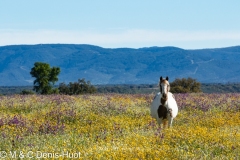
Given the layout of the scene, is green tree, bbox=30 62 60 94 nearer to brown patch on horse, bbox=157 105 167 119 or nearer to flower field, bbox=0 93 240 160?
flower field, bbox=0 93 240 160

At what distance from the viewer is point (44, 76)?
265 feet

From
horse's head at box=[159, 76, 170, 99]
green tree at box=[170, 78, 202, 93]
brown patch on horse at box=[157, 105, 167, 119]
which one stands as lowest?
green tree at box=[170, 78, 202, 93]

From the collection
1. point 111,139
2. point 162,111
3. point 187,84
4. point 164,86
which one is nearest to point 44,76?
point 187,84

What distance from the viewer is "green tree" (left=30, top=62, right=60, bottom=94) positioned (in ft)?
262

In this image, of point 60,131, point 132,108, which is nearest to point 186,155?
point 60,131

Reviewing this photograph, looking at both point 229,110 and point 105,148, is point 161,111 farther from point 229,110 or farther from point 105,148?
point 229,110

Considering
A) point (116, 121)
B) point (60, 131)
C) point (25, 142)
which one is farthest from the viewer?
point (116, 121)

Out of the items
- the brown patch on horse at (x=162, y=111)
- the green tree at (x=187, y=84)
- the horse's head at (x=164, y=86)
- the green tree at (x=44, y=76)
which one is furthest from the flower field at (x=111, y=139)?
the green tree at (x=44, y=76)

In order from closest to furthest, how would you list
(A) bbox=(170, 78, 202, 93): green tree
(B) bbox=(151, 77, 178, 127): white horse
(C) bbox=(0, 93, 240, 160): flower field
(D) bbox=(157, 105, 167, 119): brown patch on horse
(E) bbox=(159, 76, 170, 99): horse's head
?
(C) bbox=(0, 93, 240, 160): flower field < (E) bbox=(159, 76, 170, 99): horse's head < (B) bbox=(151, 77, 178, 127): white horse < (D) bbox=(157, 105, 167, 119): brown patch on horse < (A) bbox=(170, 78, 202, 93): green tree

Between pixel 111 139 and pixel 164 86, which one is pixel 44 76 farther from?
pixel 111 139

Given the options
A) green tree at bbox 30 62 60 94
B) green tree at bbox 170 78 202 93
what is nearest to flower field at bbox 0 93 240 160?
green tree at bbox 170 78 202 93

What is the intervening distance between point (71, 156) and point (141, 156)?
1.55 meters

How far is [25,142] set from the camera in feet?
42.3

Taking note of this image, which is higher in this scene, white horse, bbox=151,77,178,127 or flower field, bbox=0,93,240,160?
white horse, bbox=151,77,178,127
